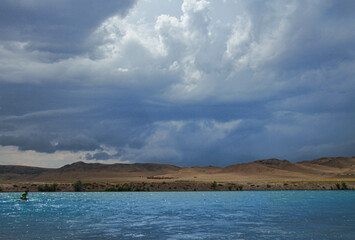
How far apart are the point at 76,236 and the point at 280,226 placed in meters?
14.7

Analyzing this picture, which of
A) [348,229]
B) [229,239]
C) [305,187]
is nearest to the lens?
[229,239]

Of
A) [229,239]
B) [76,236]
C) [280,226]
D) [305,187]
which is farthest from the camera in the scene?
[305,187]

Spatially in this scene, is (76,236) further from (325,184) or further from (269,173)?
(269,173)

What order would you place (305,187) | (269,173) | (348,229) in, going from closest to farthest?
1. (348,229)
2. (305,187)
3. (269,173)

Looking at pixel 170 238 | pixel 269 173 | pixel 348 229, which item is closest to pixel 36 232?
pixel 170 238

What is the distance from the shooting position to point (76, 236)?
23.4 meters

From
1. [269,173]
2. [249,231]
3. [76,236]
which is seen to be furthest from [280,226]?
[269,173]

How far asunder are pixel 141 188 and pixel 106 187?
13.2m

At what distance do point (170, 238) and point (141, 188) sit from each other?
323 ft

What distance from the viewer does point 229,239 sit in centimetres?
2169

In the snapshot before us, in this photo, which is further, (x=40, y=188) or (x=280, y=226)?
(x=40, y=188)

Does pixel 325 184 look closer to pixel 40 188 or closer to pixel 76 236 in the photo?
pixel 40 188

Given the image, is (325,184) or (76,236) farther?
(325,184)

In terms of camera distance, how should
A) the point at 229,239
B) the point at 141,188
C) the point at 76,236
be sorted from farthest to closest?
the point at 141,188
the point at 76,236
the point at 229,239
